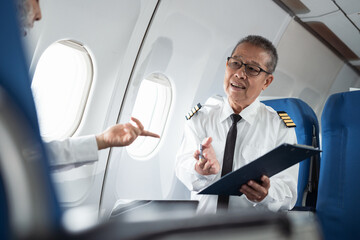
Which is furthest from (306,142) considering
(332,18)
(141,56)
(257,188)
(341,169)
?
(332,18)

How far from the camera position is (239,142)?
8.18 ft

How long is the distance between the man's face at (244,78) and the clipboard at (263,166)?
0.77 m

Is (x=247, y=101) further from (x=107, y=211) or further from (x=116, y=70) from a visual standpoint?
(x=107, y=211)

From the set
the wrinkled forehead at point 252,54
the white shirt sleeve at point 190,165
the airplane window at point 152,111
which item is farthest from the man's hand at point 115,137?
the airplane window at point 152,111

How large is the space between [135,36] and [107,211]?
1.63 metres

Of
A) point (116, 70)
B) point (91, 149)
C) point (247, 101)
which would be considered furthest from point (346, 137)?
point (116, 70)

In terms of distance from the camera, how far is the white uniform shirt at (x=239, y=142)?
7.48 ft

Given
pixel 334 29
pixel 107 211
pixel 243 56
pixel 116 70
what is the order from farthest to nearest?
pixel 334 29 → pixel 107 211 → pixel 116 70 → pixel 243 56

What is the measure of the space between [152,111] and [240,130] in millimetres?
1389

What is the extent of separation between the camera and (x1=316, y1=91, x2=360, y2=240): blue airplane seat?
2.09 meters

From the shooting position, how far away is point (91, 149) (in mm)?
1171

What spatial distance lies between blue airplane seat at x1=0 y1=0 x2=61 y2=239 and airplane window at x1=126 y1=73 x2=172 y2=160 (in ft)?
10.4

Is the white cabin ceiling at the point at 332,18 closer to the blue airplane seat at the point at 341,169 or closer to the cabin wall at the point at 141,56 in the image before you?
the cabin wall at the point at 141,56

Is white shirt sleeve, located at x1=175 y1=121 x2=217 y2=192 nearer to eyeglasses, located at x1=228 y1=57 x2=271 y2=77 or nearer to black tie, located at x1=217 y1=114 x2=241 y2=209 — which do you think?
black tie, located at x1=217 y1=114 x2=241 y2=209
